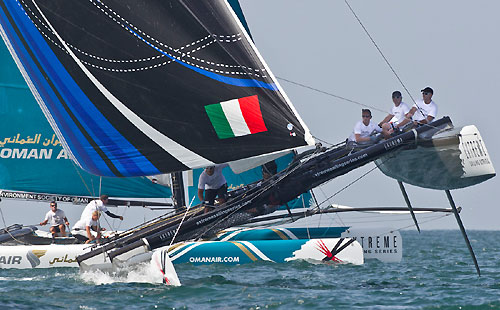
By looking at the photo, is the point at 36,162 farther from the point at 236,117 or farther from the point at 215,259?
the point at 236,117

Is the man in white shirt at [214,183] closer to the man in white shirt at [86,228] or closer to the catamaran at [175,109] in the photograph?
the catamaran at [175,109]

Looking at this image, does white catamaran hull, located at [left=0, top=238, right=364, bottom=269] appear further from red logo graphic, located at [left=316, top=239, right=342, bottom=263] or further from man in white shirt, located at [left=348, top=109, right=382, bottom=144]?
man in white shirt, located at [left=348, top=109, right=382, bottom=144]

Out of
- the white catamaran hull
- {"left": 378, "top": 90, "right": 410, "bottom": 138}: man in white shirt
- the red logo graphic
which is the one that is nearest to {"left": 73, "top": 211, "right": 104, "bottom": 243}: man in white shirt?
the white catamaran hull

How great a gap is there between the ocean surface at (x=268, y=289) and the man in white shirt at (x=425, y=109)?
103 inches

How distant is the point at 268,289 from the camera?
1262cm

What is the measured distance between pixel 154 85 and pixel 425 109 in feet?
15.0

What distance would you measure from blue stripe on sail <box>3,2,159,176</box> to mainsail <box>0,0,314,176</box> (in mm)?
17

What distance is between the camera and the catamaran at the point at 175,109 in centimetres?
1304

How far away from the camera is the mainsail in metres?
13.0

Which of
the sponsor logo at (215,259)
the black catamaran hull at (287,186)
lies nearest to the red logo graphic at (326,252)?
the sponsor logo at (215,259)

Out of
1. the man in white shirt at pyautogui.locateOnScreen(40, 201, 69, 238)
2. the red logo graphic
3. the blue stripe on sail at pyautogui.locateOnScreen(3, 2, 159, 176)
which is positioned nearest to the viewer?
the blue stripe on sail at pyautogui.locateOnScreen(3, 2, 159, 176)

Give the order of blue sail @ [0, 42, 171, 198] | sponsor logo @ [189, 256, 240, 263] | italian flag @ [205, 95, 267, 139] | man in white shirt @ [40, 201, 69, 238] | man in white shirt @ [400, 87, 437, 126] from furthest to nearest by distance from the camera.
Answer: blue sail @ [0, 42, 171, 198]
man in white shirt @ [40, 201, 69, 238]
sponsor logo @ [189, 256, 240, 263]
man in white shirt @ [400, 87, 437, 126]
italian flag @ [205, 95, 267, 139]

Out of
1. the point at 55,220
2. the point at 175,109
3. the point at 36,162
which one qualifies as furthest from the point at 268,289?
the point at 36,162

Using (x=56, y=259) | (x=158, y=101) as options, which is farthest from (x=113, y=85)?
(x=56, y=259)
